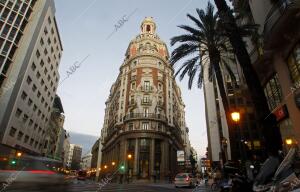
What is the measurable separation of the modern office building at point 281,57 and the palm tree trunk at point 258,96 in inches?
137

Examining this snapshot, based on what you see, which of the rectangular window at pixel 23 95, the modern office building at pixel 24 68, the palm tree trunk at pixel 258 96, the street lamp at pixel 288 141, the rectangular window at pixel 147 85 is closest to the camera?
the palm tree trunk at pixel 258 96

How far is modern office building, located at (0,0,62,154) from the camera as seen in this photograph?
116ft

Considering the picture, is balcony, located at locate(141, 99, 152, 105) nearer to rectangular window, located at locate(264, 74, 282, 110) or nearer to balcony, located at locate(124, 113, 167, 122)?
balcony, located at locate(124, 113, 167, 122)

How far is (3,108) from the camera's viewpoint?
33781 millimetres

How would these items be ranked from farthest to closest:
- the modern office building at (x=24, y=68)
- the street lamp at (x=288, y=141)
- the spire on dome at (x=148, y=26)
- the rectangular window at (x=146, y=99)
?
the spire on dome at (x=148, y=26), the rectangular window at (x=146, y=99), the modern office building at (x=24, y=68), the street lamp at (x=288, y=141)

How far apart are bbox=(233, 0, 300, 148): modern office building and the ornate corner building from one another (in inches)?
1213

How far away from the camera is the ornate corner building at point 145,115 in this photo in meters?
48.7

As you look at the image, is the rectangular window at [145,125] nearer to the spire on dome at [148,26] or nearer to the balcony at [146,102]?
the balcony at [146,102]

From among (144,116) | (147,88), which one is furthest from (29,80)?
(147,88)

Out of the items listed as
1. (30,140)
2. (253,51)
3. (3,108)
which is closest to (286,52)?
(253,51)

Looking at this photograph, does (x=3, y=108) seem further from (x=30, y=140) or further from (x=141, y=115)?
(x=141, y=115)

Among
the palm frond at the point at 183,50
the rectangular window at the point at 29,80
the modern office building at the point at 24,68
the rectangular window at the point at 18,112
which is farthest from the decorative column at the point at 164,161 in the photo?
the palm frond at the point at 183,50

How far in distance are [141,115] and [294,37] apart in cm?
4078

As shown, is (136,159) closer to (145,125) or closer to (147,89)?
(145,125)
